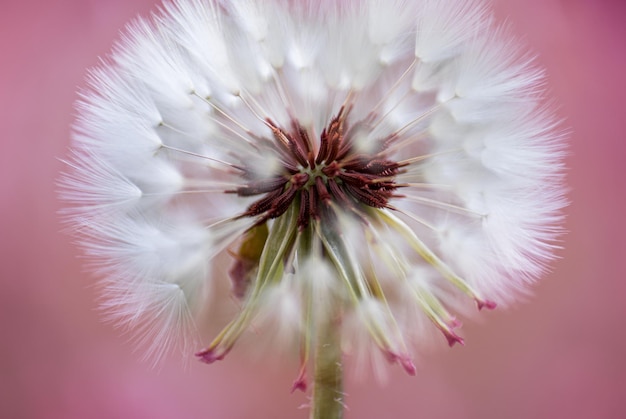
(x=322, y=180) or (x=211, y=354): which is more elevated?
(x=322, y=180)

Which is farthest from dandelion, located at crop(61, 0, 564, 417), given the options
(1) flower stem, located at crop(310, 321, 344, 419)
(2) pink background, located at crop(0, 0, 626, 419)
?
(2) pink background, located at crop(0, 0, 626, 419)

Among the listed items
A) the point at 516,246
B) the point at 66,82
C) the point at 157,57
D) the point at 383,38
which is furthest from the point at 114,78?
the point at 66,82

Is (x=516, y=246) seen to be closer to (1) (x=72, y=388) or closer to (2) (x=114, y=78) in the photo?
(2) (x=114, y=78)

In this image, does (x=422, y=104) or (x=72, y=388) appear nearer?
(x=422, y=104)

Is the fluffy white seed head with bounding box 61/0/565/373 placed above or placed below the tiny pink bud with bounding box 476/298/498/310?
above

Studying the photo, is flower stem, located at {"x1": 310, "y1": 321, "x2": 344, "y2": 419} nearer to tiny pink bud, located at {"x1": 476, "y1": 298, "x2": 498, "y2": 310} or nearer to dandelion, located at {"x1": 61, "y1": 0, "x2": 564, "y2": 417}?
dandelion, located at {"x1": 61, "y1": 0, "x2": 564, "y2": 417}

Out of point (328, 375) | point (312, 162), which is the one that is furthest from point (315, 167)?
point (328, 375)

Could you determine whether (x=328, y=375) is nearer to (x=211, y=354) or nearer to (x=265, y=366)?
(x=211, y=354)
